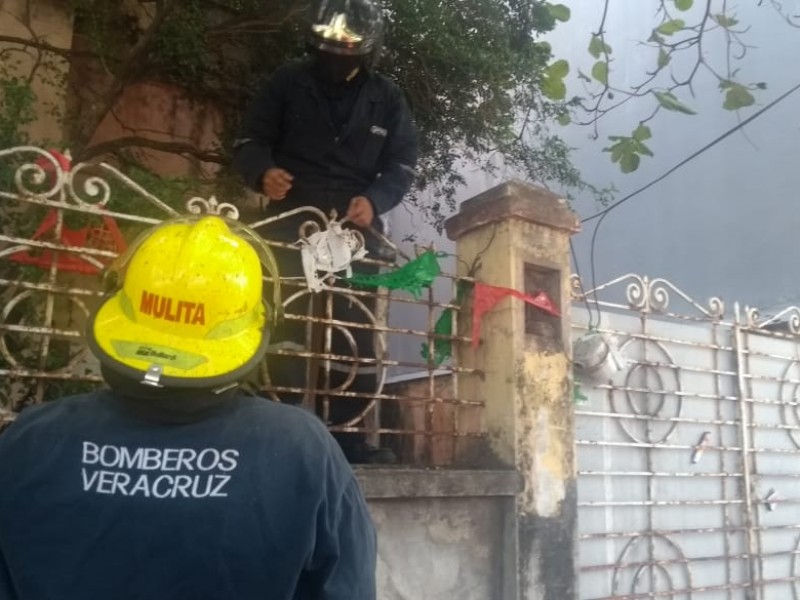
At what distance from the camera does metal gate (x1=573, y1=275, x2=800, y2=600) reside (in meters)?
4.14

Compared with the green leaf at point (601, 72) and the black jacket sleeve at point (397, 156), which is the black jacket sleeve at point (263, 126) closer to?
the black jacket sleeve at point (397, 156)

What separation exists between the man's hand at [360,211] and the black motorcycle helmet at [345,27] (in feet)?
2.22

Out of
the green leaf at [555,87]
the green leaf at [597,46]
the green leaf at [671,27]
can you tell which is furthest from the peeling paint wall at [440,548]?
the green leaf at [671,27]

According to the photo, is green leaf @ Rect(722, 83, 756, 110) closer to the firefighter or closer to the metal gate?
the metal gate

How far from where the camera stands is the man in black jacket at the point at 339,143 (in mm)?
3475

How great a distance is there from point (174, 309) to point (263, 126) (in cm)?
234

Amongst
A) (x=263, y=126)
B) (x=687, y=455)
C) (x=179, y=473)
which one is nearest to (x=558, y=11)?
(x=263, y=126)

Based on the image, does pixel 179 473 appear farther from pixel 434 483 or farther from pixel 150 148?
pixel 150 148

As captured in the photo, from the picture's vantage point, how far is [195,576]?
1.35 meters

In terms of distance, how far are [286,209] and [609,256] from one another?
6041 millimetres

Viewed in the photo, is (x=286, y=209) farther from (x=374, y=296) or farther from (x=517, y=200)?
(x=517, y=200)

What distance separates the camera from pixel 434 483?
320 centimetres

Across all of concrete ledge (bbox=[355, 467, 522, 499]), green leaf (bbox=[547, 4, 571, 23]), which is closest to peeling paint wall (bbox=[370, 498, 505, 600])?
concrete ledge (bbox=[355, 467, 522, 499])

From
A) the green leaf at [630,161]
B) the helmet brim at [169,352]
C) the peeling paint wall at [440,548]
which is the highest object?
the green leaf at [630,161]
